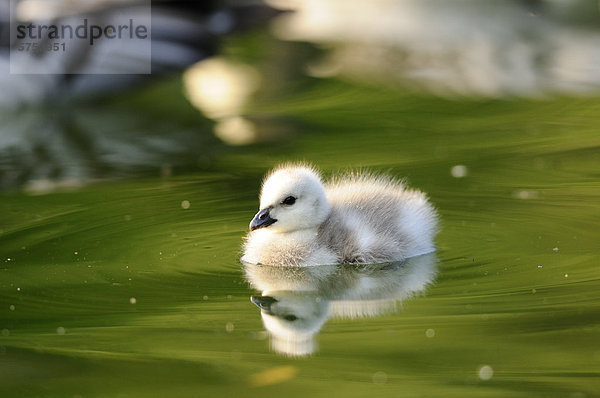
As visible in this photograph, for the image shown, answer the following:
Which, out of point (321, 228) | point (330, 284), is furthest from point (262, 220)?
point (330, 284)

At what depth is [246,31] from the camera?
1110cm

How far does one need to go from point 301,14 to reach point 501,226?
281 inches

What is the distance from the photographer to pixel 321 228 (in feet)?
15.6

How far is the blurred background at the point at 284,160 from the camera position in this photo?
135 inches

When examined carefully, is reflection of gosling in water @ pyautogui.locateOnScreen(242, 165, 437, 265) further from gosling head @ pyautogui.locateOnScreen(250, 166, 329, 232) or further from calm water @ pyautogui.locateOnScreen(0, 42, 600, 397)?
calm water @ pyautogui.locateOnScreen(0, 42, 600, 397)

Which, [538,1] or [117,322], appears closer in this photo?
[117,322]

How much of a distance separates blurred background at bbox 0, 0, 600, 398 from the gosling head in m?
0.25

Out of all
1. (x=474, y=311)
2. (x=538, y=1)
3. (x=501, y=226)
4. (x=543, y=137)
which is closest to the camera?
(x=474, y=311)

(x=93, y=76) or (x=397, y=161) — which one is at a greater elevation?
(x=93, y=76)

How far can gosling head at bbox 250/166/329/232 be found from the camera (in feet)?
15.3

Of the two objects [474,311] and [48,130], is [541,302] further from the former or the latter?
[48,130]

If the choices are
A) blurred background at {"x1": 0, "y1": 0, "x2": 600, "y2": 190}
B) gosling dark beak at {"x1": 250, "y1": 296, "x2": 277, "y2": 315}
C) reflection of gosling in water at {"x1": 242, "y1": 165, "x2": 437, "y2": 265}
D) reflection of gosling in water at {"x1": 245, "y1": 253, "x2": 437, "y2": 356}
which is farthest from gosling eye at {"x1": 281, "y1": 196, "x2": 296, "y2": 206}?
blurred background at {"x1": 0, "y1": 0, "x2": 600, "y2": 190}

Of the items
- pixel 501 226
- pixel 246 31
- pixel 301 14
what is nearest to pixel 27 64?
pixel 246 31

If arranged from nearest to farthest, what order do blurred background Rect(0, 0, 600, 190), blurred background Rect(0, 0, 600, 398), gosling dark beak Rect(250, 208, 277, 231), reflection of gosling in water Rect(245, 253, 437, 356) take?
blurred background Rect(0, 0, 600, 398), reflection of gosling in water Rect(245, 253, 437, 356), gosling dark beak Rect(250, 208, 277, 231), blurred background Rect(0, 0, 600, 190)
